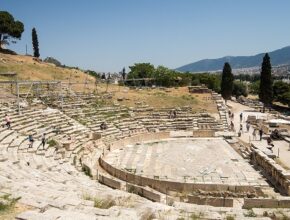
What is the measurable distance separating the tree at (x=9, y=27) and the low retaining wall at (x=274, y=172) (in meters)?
48.5

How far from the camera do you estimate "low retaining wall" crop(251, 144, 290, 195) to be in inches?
634

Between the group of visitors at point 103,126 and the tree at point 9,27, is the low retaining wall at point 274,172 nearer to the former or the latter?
the group of visitors at point 103,126

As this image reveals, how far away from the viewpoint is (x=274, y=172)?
17.6 metres

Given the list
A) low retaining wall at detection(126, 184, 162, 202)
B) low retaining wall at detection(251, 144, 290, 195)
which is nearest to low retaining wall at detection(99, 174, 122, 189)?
low retaining wall at detection(126, 184, 162, 202)

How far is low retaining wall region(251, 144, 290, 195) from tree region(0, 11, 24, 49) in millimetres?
48467

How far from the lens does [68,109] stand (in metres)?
30.5

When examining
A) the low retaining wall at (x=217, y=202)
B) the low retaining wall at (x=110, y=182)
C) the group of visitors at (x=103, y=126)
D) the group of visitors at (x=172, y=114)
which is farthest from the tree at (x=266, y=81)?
the low retaining wall at (x=217, y=202)

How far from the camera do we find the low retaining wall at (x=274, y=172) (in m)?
16.1

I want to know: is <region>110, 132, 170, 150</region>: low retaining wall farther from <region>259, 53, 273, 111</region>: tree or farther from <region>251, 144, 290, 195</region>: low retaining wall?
<region>259, 53, 273, 111</region>: tree

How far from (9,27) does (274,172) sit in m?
51.6

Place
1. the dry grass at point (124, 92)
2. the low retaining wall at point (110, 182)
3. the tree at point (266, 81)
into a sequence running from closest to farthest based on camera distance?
the low retaining wall at point (110, 182) → the dry grass at point (124, 92) → the tree at point (266, 81)

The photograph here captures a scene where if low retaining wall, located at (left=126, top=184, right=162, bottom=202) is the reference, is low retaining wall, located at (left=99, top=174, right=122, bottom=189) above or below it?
below

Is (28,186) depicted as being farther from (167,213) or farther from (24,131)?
(24,131)

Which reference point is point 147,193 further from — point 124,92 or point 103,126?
point 124,92
